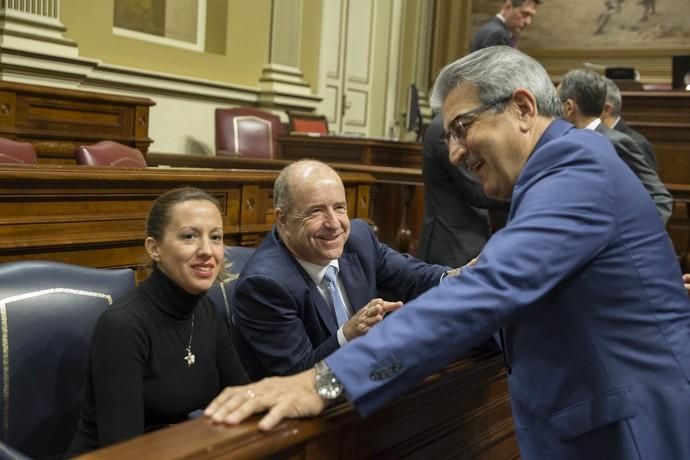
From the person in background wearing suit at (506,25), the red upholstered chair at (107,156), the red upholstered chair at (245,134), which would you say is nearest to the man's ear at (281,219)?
the red upholstered chair at (107,156)

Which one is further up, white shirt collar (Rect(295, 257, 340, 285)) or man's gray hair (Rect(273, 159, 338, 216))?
man's gray hair (Rect(273, 159, 338, 216))

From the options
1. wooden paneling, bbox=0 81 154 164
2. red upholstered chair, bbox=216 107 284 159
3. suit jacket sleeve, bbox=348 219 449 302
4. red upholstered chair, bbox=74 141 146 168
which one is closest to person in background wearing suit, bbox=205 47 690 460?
suit jacket sleeve, bbox=348 219 449 302

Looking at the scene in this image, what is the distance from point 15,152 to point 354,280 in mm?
2232

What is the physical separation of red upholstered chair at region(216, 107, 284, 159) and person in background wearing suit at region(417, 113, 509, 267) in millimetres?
3850

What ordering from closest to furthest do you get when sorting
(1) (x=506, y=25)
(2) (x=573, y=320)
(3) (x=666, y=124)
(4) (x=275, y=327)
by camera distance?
(2) (x=573, y=320)
(4) (x=275, y=327)
(1) (x=506, y=25)
(3) (x=666, y=124)

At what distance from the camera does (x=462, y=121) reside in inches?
58.8

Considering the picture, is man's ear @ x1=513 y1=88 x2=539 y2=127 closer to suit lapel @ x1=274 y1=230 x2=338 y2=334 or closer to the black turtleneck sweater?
suit lapel @ x1=274 y1=230 x2=338 y2=334

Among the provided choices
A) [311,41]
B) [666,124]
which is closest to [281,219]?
[666,124]

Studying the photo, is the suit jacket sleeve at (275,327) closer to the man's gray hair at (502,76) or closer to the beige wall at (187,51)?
the man's gray hair at (502,76)

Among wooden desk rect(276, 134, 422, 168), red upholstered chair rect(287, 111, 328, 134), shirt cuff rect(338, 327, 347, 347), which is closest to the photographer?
shirt cuff rect(338, 327, 347, 347)

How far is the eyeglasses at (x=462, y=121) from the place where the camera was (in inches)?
57.8

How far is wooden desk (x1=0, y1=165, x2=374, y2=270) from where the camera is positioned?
8.23 ft

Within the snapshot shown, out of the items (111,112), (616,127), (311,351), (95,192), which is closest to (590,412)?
(311,351)

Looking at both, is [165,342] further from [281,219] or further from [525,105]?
[525,105]
